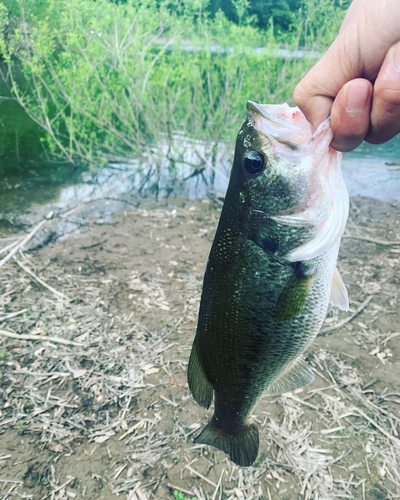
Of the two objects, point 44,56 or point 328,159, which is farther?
point 44,56

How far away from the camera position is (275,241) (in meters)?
1.06

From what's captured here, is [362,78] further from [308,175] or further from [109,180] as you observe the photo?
[109,180]

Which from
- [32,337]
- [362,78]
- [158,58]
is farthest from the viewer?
[158,58]

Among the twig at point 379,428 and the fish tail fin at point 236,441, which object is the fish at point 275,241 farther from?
the twig at point 379,428

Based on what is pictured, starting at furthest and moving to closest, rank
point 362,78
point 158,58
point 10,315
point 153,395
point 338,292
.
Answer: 1. point 158,58
2. point 10,315
3. point 153,395
4. point 338,292
5. point 362,78

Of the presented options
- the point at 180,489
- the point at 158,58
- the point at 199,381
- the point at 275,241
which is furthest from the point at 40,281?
the point at 158,58

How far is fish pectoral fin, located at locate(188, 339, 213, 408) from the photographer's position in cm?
122

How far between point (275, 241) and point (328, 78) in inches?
17.4

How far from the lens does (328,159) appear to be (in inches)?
41.3

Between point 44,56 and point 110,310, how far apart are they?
3877mm

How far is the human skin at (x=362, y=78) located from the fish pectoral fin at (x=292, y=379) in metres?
0.68

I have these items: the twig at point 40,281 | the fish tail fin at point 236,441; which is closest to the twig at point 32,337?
the twig at point 40,281

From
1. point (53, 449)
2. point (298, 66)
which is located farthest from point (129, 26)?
point (53, 449)

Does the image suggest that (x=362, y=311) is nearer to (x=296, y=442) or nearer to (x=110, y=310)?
(x=296, y=442)
